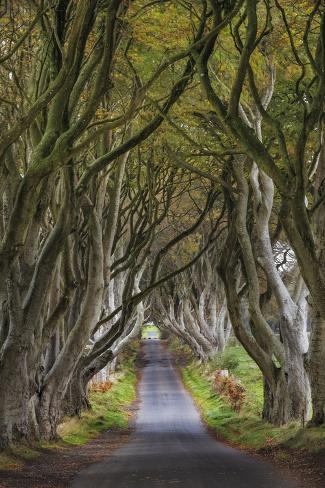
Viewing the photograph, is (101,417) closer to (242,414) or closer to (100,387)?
(242,414)

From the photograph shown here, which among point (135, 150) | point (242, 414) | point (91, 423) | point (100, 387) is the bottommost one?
point (91, 423)

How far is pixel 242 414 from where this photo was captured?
80.5ft

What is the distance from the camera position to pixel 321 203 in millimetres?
13578

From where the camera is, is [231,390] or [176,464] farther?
[231,390]

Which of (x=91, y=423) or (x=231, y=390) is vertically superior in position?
(x=231, y=390)

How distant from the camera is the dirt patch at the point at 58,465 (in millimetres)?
10891

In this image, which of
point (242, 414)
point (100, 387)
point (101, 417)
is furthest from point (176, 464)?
point (100, 387)

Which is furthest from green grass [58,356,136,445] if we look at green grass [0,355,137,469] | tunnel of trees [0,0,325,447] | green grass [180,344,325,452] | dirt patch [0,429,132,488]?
green grass [180,344,325,452]

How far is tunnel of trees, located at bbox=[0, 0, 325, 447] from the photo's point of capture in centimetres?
1117

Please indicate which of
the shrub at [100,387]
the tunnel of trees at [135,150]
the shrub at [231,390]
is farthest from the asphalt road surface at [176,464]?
the shrub at [100,387]

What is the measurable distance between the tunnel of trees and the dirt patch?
2.59 ft

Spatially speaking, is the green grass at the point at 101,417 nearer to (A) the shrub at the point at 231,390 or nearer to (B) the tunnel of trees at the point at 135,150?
(B) the tunnel of trees at the point at 135,150

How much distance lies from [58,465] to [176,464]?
88.6 inches

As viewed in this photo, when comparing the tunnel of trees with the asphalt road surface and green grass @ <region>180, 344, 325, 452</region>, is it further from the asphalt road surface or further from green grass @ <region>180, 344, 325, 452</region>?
the asphalt road surface
